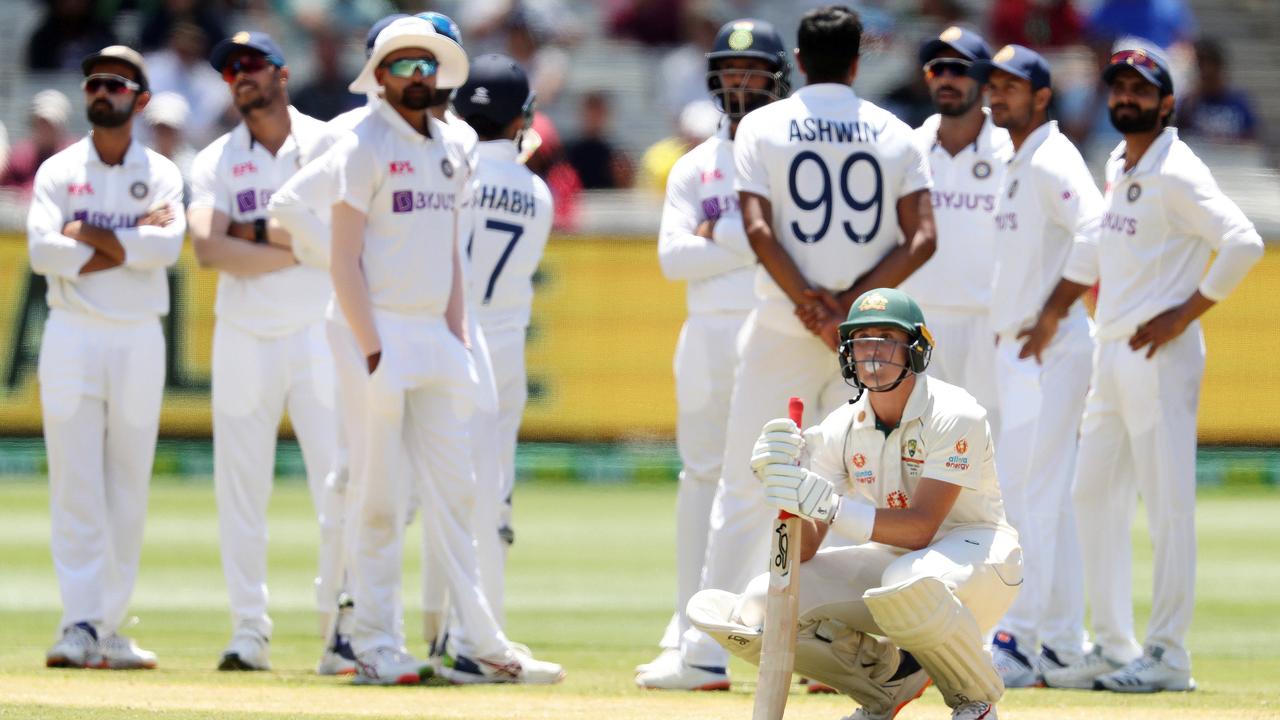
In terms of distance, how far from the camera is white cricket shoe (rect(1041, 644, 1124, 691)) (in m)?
8.73

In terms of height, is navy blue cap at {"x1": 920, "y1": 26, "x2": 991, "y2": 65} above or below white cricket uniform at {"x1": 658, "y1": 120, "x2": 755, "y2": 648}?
above

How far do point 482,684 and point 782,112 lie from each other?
257 centimetres

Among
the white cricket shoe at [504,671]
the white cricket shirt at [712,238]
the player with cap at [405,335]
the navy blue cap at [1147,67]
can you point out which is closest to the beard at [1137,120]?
the navy blue cap at [1147,67]

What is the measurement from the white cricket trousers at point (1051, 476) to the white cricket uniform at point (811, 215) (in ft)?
4.11

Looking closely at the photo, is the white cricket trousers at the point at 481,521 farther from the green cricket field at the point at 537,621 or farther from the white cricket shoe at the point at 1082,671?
the white cricket shoe at the point at 1082,671

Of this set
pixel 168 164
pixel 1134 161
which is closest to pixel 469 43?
pixel 168 164

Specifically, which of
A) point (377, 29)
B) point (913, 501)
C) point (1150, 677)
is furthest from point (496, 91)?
point (1150, 677)

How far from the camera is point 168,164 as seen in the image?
31.4ft

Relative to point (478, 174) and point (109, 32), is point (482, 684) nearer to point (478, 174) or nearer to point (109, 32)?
point (478, 174)

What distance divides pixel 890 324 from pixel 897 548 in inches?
30.5

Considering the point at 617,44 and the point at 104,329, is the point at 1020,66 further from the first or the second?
the point at 617,44

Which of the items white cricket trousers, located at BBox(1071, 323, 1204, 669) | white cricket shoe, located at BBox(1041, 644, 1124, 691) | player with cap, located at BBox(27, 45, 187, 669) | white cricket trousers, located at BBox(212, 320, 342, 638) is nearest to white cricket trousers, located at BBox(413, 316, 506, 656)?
white cricket trousers, located at BBox(212, 320, 342, 638)

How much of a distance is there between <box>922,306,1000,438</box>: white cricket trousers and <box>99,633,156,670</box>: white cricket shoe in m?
3.72

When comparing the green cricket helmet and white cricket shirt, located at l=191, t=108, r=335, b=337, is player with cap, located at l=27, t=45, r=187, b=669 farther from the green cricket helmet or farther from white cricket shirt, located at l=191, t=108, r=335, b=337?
the green cricket helmet
